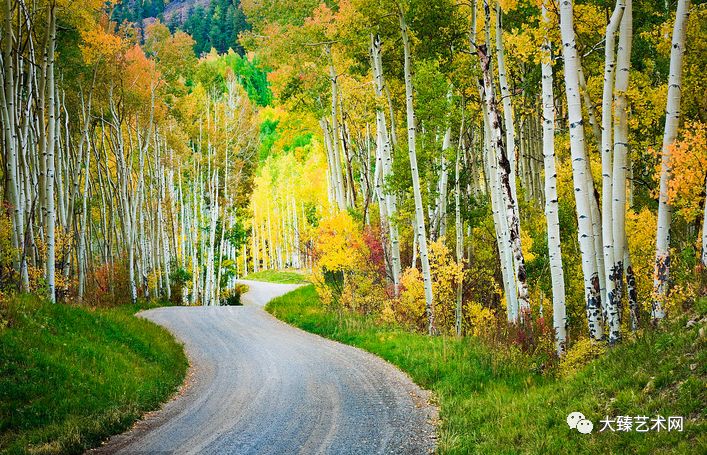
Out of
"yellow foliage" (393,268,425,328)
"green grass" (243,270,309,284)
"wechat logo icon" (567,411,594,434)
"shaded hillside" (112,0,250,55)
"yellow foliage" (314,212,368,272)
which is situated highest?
"shaded hillside" (112,0,250,55)

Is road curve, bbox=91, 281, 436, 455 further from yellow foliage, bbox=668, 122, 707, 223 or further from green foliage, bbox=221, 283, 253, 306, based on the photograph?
green foliage, bbox=221, 283, 253, 306

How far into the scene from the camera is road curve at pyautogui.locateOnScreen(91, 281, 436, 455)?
25.1ft

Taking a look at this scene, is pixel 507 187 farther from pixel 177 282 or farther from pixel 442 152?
pixel 177 282

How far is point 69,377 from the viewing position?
935 cm

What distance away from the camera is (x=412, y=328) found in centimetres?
1631

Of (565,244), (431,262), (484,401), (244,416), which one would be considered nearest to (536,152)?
(565,244)

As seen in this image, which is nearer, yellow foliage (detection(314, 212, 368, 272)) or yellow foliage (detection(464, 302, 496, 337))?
yellow foliage (detection(464, 302, 496, 337))

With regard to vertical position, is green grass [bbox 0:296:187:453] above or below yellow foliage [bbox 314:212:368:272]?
below

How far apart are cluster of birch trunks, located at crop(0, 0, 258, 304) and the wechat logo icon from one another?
10.6m

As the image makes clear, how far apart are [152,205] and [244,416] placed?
23104 mm

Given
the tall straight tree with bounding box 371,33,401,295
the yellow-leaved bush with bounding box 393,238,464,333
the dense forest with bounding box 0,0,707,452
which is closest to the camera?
the dense forest with bounding box 0,0,707,452

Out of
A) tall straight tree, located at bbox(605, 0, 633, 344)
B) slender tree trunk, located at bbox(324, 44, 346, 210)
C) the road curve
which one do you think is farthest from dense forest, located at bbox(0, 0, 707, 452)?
the road curve

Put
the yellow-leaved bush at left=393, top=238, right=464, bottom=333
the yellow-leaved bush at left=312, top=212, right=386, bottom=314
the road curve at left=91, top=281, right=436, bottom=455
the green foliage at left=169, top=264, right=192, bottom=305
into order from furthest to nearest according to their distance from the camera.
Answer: the green foliage at left=169, top=264, right=192, bottom=305
the yellow-leaved bush at left=312, top=212, right=386, bottom=314
the yellow-leaved bush at left=393, top=238, right=464, bottom=333
the road curve at left=91, top=281, right=436, bottom=455

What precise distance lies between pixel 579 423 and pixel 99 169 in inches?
907
